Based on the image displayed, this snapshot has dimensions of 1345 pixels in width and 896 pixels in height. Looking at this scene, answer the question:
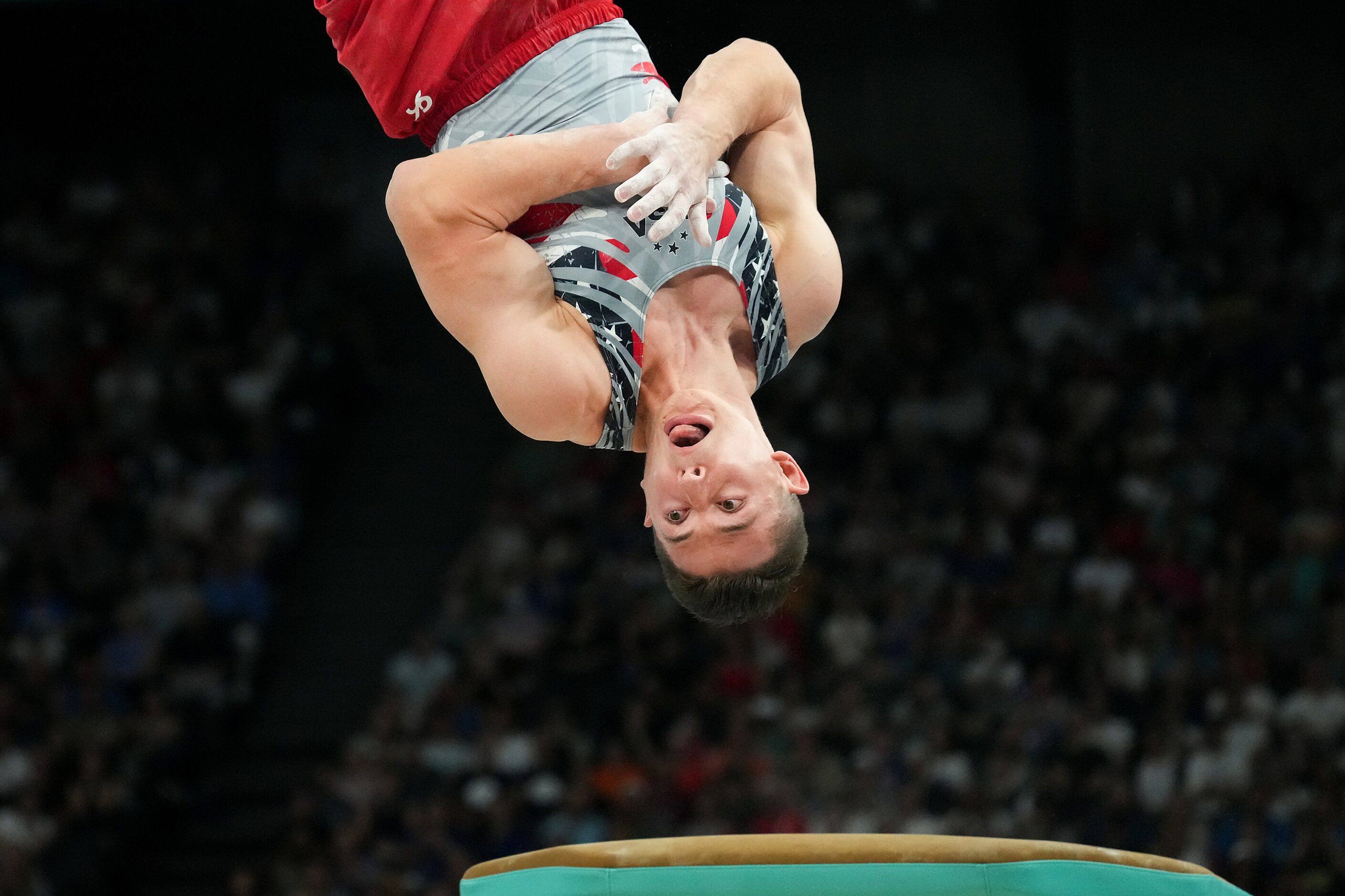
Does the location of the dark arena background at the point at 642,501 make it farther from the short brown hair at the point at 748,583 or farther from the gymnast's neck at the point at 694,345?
the short brown hair at the point at 748,583

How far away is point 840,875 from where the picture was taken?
8.74 ft

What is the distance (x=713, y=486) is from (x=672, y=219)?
558 millimetres

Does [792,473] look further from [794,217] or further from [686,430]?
[794,217]

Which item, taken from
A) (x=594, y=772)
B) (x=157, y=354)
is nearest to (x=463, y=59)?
(x=594, y=772)

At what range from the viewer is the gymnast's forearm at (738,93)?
3148 mm

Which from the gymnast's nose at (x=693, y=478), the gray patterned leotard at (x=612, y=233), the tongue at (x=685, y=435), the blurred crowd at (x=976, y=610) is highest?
the gray patterned leotard at (x=612, y=233)

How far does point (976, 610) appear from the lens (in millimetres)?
8430

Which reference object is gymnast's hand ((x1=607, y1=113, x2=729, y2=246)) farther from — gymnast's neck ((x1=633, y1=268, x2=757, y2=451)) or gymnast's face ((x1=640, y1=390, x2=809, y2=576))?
gymnast's face ((x1=640, y1=390, x2=809, y2=576))

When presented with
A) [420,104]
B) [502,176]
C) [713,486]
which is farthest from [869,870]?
[420,104]

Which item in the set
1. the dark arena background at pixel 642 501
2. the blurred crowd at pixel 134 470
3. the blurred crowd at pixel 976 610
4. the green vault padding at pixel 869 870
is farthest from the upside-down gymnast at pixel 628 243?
the blurred crowd at pixel 134 470

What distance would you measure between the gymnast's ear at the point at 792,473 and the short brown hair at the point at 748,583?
2 cm

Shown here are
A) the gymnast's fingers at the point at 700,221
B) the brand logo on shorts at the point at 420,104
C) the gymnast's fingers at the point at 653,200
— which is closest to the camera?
the gymnast's fingers at the point at 653,200

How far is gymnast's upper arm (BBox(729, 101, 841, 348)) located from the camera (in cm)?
344

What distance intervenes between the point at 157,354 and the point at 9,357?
110 cm
